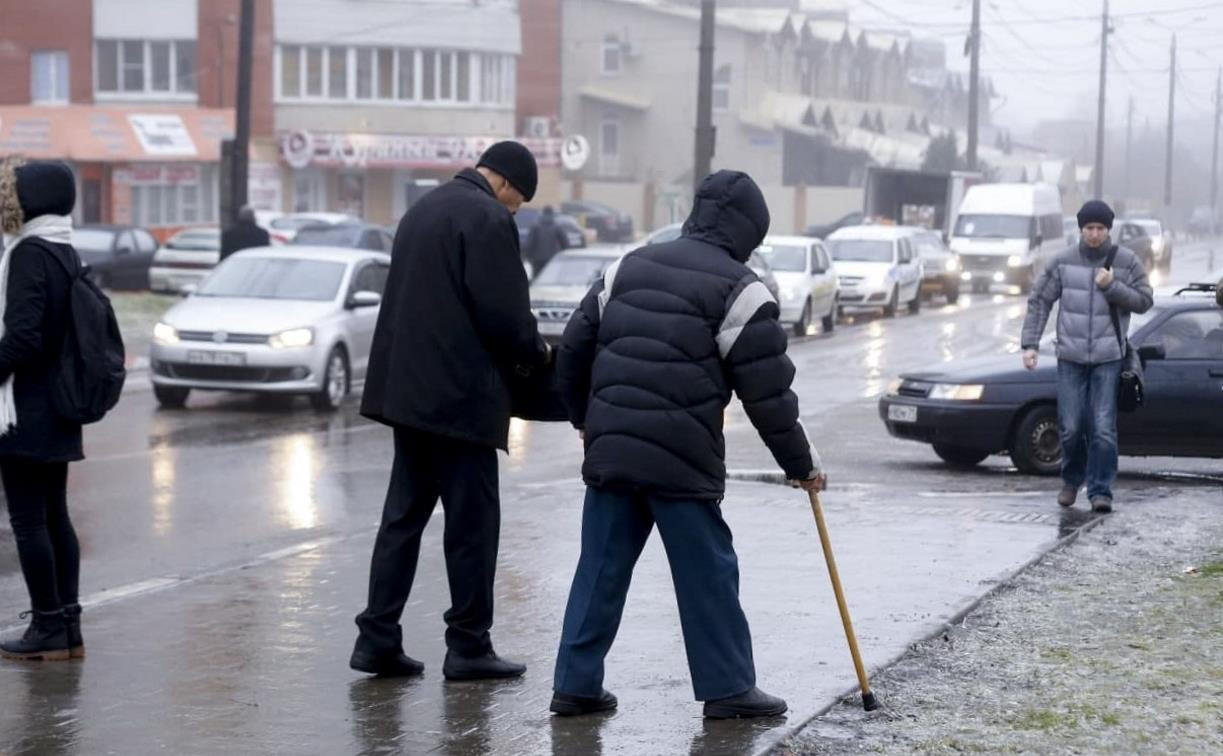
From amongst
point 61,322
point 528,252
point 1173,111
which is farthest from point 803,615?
point 1173,111

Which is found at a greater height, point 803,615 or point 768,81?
point 768,81

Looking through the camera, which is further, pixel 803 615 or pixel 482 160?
pixel 803 615

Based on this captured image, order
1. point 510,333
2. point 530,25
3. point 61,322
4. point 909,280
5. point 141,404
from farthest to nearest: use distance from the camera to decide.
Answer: point 530,25 < point 909,280 < point 141,404 < point 61,322 < point 510,333

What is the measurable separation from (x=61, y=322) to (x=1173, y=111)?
9998 centimetres

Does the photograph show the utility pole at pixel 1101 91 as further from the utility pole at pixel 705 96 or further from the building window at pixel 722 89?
the utility pole at pixel 705 96

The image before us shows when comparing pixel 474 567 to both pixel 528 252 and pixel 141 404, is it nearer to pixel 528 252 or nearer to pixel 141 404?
pixel 141 404

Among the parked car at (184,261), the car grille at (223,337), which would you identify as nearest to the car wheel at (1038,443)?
the car grille at (223,337)

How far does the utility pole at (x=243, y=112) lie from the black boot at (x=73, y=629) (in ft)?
70.9

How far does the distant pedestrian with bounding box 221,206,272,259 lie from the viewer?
24.1 m

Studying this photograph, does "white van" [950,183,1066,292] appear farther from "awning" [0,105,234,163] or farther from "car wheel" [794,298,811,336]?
"awning" [0,105,234,163]

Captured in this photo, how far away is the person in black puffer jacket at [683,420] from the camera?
239 inches

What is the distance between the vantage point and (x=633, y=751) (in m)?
5.95

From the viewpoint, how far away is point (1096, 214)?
11305 millimetres

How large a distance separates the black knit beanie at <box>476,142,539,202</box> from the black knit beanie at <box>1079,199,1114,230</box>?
17.3ft
